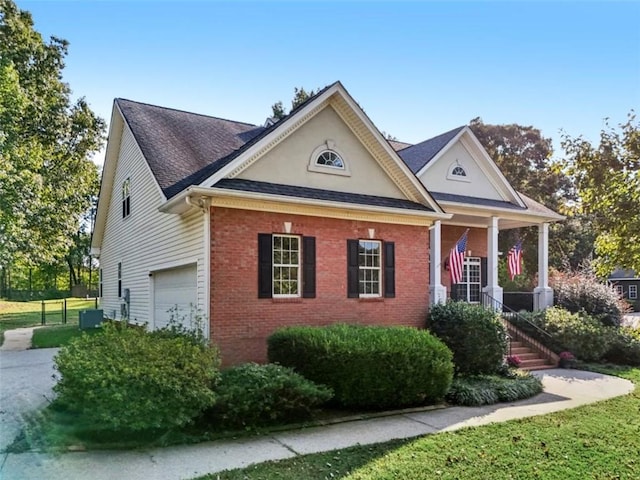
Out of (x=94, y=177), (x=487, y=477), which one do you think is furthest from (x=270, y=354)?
(x=94, y=177)

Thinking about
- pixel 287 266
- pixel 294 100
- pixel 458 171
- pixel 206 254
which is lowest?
pixel 287 266

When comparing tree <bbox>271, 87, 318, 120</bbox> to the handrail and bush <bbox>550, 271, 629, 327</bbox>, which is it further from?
bush <bbox>550, 271, 629, 327</bbox>

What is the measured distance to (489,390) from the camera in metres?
9.80

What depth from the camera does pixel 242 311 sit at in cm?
1039

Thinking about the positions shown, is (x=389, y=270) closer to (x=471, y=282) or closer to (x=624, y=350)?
(x=471, y=282)

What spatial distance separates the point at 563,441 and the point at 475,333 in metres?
5.02

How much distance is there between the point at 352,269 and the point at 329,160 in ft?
9.39

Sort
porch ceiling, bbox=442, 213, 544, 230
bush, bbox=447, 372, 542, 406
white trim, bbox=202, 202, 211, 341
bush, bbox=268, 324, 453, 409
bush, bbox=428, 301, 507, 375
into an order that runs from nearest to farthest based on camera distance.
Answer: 1. bush, bbox=268, 324, 453, 409
2. bush, bbox=447, 372, 542, 406
3. white trim, bbox=202, 202, 211, 341
4. bush, bbox=428, 301, 507, 375
5. porch ceiling, bbox=442, 213, 544, 230

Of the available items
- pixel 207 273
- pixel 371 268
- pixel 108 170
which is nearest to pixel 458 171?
pixel 371 268

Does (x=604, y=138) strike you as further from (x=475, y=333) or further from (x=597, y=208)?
(x=475, y=333)

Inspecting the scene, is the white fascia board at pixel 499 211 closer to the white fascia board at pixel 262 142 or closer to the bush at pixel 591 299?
the bush at pixel 591 299

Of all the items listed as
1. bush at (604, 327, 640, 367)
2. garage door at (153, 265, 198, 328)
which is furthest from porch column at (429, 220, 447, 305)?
garage door at (153, 265, 198, 328)

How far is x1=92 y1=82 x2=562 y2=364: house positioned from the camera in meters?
10.4

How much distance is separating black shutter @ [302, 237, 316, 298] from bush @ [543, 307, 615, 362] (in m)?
8.59
